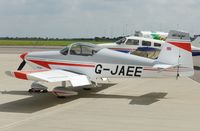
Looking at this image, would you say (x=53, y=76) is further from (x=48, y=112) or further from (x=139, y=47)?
(x=139, y=47)

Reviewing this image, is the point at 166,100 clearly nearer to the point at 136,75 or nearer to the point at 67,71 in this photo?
the point at 136,75

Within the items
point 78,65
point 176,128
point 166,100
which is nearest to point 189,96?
point 166,100

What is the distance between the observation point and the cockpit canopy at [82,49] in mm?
12197

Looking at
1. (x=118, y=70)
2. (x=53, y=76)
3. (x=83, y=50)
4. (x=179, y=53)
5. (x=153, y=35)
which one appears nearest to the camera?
(x=53, y=76)

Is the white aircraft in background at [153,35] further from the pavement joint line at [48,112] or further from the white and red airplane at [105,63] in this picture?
the pavement joint line at [48,112]

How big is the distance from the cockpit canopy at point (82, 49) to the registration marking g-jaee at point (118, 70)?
567 mm

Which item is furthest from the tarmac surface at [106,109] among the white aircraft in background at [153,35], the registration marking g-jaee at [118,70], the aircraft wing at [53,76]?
the white aircraft in background at [153,35]

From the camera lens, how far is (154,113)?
9078 millimetres

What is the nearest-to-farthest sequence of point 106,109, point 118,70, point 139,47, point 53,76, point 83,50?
point 106,109 < point 53,76 < point 118,70 < point 83,50 < point 139,47

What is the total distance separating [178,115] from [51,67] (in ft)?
16.6

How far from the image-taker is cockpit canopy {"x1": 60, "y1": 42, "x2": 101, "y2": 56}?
40.0ft

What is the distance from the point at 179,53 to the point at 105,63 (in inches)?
90.4

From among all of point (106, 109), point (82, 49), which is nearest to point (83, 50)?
point (82, 49)

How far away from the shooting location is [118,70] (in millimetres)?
11680
